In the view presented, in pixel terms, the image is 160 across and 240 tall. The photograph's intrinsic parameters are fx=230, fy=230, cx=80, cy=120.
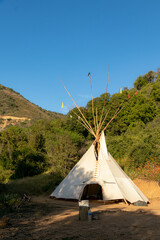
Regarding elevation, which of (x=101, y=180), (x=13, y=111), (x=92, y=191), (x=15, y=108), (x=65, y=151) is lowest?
(x=92, y=191)

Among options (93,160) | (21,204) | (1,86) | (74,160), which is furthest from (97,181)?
(1,86)

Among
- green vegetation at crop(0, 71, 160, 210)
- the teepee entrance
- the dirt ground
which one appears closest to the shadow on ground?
the dirt ground

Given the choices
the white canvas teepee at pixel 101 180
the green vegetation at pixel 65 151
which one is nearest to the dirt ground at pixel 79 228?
the white canvas teepee at pixel 101 180

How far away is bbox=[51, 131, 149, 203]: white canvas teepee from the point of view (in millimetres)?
8305

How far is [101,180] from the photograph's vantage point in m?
8.55

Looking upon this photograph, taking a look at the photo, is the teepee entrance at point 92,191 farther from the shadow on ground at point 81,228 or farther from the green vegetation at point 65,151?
the shadow on ground at point 81,228

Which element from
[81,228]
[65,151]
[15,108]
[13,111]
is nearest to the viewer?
[81,228]

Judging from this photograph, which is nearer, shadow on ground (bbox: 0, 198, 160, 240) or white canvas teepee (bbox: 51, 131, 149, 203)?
shadow on ground (bbox: 0, 198, 160, 240)

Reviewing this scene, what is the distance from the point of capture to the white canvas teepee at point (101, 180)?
327 inches

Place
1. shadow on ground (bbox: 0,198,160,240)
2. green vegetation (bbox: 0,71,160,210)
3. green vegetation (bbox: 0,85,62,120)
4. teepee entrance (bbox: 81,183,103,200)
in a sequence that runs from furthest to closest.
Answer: green vegetation (bbox: 0,85,62,120) < green vegetation (bbox: 0,71,160,210) < teepee entrance (bbox: 81,183,103,200) < shadow on ground (bbox: 0,198,160,240)

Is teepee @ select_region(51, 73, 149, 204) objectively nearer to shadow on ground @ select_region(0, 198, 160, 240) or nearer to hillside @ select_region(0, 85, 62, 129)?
shadow on ground @ select_region(0, 198, 160, 240)

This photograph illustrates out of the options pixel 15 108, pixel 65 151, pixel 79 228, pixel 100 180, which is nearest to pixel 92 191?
pixel 100 180

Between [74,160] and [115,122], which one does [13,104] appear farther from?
[74,160]

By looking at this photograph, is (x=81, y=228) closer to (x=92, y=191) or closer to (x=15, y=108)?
(x=92, y=191)
